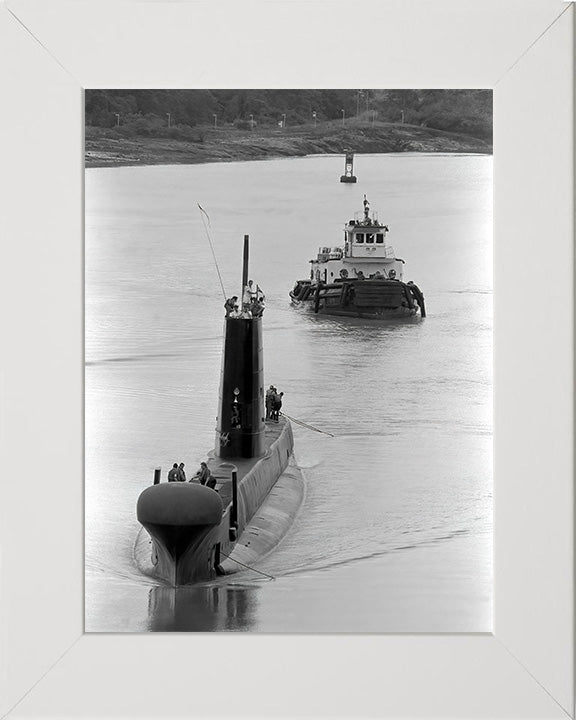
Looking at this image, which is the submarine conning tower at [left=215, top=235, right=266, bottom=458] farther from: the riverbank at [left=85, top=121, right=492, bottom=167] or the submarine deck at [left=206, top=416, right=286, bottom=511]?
the riverbank at [left=85, top=121, right=492, bottom=167]

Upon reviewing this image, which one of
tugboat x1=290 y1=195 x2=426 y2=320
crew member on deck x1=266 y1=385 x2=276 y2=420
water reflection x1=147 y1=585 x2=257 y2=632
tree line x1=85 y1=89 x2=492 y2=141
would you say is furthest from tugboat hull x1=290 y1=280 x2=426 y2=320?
water reflection x1=147 y1=585 x2=257 y2=632

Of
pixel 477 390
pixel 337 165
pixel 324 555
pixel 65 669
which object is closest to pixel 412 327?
pixel 477 390

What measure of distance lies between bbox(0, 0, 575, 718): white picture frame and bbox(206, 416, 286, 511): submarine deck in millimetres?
883

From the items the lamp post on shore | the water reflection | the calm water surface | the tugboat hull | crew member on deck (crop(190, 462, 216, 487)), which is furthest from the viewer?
the tugboat hull

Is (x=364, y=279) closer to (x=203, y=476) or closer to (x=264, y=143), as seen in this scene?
(x=264, y=143)

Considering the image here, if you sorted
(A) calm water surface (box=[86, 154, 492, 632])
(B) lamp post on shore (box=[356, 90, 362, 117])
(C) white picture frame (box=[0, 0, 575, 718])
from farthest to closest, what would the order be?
(A) calm water surface (box=[86, 154, 492, 632])
(B) lamp post on shore (box=[356, 90, 362, 117])
(C) white picture frame (box=[0, 0, 575, 718])

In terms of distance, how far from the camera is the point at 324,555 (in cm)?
457

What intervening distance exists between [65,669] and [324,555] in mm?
1239

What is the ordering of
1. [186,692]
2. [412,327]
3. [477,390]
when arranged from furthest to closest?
[412,327]
[477,390]
[186,692]

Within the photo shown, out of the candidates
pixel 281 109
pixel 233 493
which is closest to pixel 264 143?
pixel 281 109

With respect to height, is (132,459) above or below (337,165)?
below

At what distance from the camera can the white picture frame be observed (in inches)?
152
